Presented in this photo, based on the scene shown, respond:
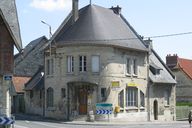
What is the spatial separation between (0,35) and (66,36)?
17154mm

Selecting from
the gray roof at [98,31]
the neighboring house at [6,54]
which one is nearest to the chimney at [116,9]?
the gray roof at [98,31]

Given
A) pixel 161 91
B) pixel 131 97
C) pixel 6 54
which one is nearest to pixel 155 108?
pixel 161 91

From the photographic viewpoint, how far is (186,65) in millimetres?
63344

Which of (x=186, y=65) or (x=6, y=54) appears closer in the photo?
(x=6, y=54)

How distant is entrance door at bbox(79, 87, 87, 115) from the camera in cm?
3994

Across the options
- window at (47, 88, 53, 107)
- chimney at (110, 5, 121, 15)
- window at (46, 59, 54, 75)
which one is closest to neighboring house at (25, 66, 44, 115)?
window at (47, 88, 53, 107)

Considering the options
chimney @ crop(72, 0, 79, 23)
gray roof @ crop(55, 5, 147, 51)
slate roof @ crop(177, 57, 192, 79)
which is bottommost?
slate roof @ crop(177, 57, 192, 79)

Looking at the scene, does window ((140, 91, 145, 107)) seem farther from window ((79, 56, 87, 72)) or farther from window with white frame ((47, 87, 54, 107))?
window with white frame ((47, 87, 54, 107))

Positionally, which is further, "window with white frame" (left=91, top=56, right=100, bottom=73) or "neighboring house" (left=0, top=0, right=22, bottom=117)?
"window with white frame" (left=91, top=56, right=100, bottom=73)

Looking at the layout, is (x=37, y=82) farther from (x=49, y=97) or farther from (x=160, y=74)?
(x=160, y=74)

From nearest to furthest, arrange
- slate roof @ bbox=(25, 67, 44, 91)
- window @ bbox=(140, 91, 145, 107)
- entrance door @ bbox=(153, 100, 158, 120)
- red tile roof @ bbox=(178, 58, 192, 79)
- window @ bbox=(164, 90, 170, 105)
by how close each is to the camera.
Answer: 1. window @ bbox=(140, 91, 145, 107)
2. entrance door @ bbox=(153, 100, 158, 120)
3. slate roof @ bbox=(25, 67, 44, 91)
4. window @ bbox=(164, 90, 170, 105)
5. red tile roof @ bbox=(178, 58, 192, 79)

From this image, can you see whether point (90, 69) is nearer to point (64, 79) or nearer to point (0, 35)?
point (64, 79)

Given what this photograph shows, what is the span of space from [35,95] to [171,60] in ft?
75.6

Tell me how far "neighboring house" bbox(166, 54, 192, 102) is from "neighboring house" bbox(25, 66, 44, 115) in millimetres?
20454
